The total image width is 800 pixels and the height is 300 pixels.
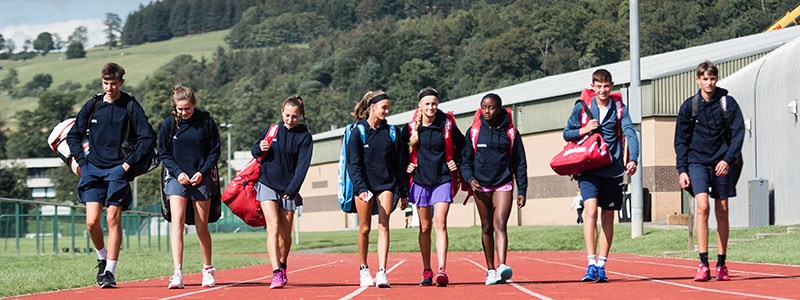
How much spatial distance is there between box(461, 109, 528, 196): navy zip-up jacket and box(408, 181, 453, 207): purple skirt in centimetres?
30

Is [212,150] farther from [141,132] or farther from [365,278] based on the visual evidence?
[365,278]

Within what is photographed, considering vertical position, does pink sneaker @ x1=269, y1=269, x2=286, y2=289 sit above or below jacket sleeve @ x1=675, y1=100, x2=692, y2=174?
below

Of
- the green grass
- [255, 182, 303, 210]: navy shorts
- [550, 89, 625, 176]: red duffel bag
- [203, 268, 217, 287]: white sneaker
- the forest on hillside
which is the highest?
the forest on hillside

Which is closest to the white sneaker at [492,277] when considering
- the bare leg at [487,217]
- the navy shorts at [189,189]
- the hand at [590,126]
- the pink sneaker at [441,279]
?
the bare leg at [487,217]

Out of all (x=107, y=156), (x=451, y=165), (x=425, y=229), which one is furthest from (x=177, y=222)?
(x=451, y=165)

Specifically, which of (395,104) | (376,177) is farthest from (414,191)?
(395,104)

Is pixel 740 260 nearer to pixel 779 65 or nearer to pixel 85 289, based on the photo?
pixel 85 289

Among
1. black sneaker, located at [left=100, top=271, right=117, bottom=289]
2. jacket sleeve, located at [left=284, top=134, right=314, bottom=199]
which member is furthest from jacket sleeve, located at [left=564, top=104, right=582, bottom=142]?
black sneaker, located at [left=100, top=271, right=117, bottom=289]

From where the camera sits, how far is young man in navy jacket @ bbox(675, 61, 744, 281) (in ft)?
46.4

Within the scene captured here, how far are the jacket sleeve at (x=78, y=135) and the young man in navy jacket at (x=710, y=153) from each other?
20.3 feet

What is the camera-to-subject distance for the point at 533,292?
1342cm

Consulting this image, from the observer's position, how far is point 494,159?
14945 millimetres

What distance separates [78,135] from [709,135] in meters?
6.58

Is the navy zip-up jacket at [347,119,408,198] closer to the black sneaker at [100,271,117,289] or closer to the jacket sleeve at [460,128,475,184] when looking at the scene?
the jacket sleeve at [460,128,475,184]
